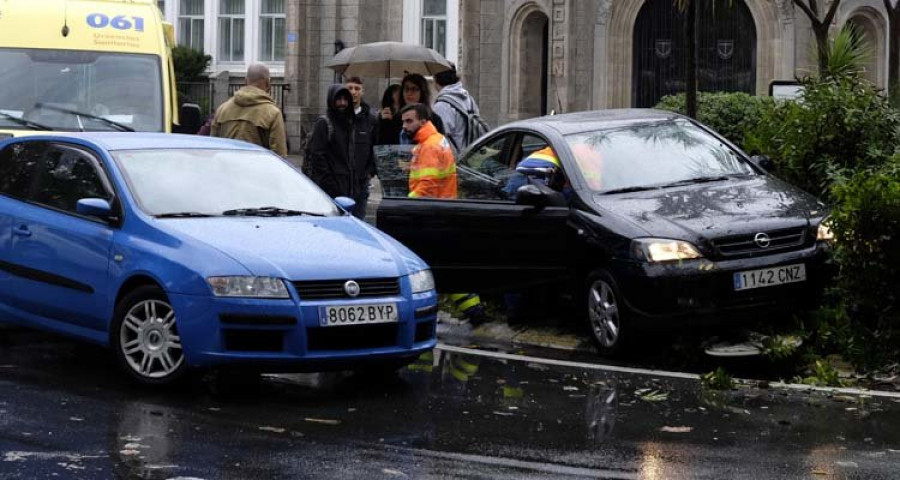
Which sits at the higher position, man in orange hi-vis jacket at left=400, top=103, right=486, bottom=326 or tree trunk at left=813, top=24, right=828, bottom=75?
tree trunk at left=813, top=24, right=828, bottom=75

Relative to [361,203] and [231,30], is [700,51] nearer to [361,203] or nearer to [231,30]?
[231,30]

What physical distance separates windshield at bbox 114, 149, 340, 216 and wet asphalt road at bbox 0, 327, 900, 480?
1057 mm

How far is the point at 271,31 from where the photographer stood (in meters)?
43.1

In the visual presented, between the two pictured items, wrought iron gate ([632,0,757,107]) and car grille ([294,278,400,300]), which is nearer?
car grille ([294,278,400,300])

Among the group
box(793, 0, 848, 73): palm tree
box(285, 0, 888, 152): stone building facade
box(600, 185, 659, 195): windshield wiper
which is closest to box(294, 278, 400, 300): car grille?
box(600, 185, 659, 195): windshield wiper

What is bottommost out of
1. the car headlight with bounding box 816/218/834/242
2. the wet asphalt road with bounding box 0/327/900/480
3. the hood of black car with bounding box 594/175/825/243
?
the wet asphalt road with bounding box 0/327/900/480

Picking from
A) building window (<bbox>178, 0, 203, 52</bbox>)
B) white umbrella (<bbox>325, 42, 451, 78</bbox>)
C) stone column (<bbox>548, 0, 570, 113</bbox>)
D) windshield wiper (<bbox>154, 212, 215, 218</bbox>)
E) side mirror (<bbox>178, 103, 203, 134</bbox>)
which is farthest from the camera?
building window (<bbox>178, 0, 203, 52</bbox>)

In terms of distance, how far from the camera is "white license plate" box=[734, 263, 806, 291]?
→ 36.7 ft

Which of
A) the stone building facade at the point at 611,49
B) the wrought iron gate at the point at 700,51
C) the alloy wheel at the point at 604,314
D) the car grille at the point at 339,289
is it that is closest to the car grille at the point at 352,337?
the car grille at the point at 339,289

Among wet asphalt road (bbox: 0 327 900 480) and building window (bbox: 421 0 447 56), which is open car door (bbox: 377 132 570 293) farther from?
building window (bbox: 421 0 447 56)

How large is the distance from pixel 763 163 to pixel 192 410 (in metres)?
5.34

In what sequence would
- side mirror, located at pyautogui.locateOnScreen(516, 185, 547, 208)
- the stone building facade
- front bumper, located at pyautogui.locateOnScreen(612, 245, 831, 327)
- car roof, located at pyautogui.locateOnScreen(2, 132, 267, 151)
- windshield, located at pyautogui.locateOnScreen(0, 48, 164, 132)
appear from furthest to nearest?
the stone building facade → windshield, located at pyautogui.locateOnScreen(0, 48, 164, 132) → side mirror, located at pyautogui.locateOnScreen(516, 185, 547, 208) → front bumper, located at pyautogui.locateOnScreen(612, 245, 831, 327) → car roof, located at pyautogui.locateOnScreen(2, 132, 267, 151)

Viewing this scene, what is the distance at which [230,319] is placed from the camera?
31.0ft

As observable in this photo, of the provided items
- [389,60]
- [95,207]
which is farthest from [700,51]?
[95,207]
